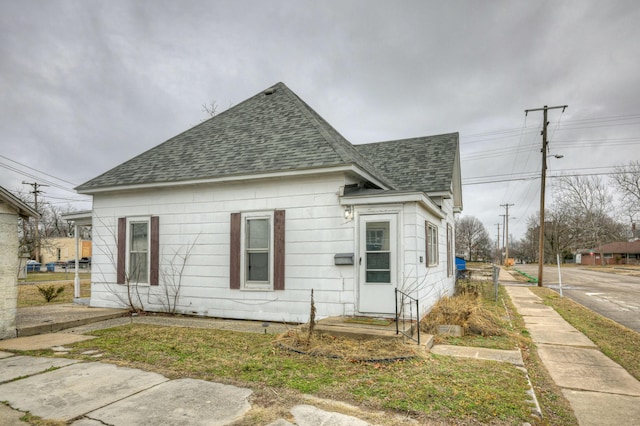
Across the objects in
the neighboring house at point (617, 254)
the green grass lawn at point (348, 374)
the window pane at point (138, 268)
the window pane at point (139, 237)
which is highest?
the window pane at point (139, 237)

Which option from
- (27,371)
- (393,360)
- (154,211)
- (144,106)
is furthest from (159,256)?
(144,106)

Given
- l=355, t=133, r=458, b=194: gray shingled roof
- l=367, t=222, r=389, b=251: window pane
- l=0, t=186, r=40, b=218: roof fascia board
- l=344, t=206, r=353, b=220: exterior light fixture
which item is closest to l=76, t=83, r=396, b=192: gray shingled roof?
l=344, t=206, r=353, b=220: exterior light fixture

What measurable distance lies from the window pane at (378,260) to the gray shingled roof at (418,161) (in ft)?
11.0

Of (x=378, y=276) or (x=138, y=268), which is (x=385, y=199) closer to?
(x=378, y=276)

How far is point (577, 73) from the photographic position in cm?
1499

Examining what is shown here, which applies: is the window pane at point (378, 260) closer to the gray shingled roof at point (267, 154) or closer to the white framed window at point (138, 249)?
the gray shingled roof at point (267, 154)

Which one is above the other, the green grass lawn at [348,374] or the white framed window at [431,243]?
the white framed window at [431,243]

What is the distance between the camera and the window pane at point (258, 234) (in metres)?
8.33

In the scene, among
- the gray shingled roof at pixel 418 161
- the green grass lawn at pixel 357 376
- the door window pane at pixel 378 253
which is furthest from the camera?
the gray shingled roof at pixel 418 161

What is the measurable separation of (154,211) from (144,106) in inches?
493

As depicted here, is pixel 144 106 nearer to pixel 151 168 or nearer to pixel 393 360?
pixel 151 168

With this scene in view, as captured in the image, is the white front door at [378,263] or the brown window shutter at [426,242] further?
the brown window shutter at [426,242]

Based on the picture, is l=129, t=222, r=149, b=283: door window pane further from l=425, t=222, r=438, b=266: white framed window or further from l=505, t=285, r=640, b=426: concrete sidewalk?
l=505, t=285, r=640, b=426: concrete sidewalk

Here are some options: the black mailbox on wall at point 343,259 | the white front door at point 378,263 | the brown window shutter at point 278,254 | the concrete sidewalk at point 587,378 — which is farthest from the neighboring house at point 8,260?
the concrete sidewalk at point 587,378
